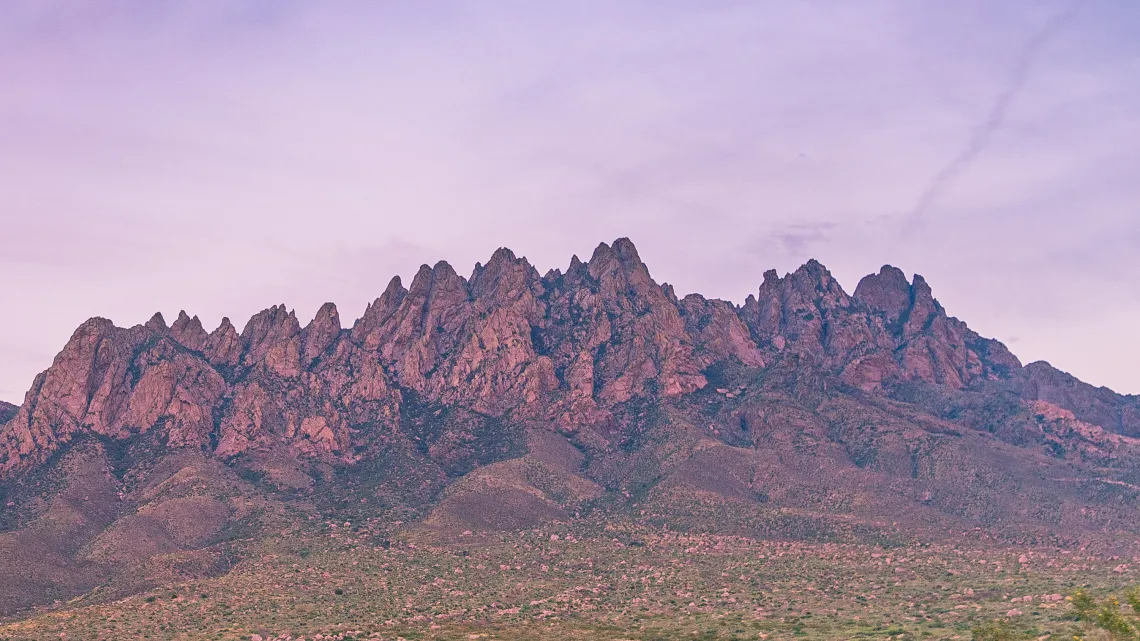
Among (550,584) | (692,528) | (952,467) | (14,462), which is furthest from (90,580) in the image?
(952,467)

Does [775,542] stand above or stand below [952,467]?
below

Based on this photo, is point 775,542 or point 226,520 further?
point 226,520

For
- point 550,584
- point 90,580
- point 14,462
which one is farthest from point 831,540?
point 14,462

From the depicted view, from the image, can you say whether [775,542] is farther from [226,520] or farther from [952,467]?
[226,520]

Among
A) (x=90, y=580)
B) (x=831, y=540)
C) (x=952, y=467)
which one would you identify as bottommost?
(x=90, y=580)

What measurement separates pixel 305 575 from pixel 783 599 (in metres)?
66.3

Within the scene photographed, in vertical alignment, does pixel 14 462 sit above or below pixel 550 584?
above

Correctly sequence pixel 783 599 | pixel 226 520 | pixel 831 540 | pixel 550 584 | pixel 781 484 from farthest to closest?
pixel 781 484
pixel 226 520
pixel 831 540
pixel 550 584
pixel 783 599

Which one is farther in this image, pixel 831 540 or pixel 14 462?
pixel 14 462

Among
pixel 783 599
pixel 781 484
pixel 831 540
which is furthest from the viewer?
pixel 781 484

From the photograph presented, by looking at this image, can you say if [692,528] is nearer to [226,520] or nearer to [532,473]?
[532,473]

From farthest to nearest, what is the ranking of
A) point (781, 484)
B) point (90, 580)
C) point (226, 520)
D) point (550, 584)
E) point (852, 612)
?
point (781, 484), point (226, 520), point (90, 580), point (550, 584), point (852, 612)

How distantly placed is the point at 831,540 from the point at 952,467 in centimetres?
4918

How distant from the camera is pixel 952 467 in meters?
190
